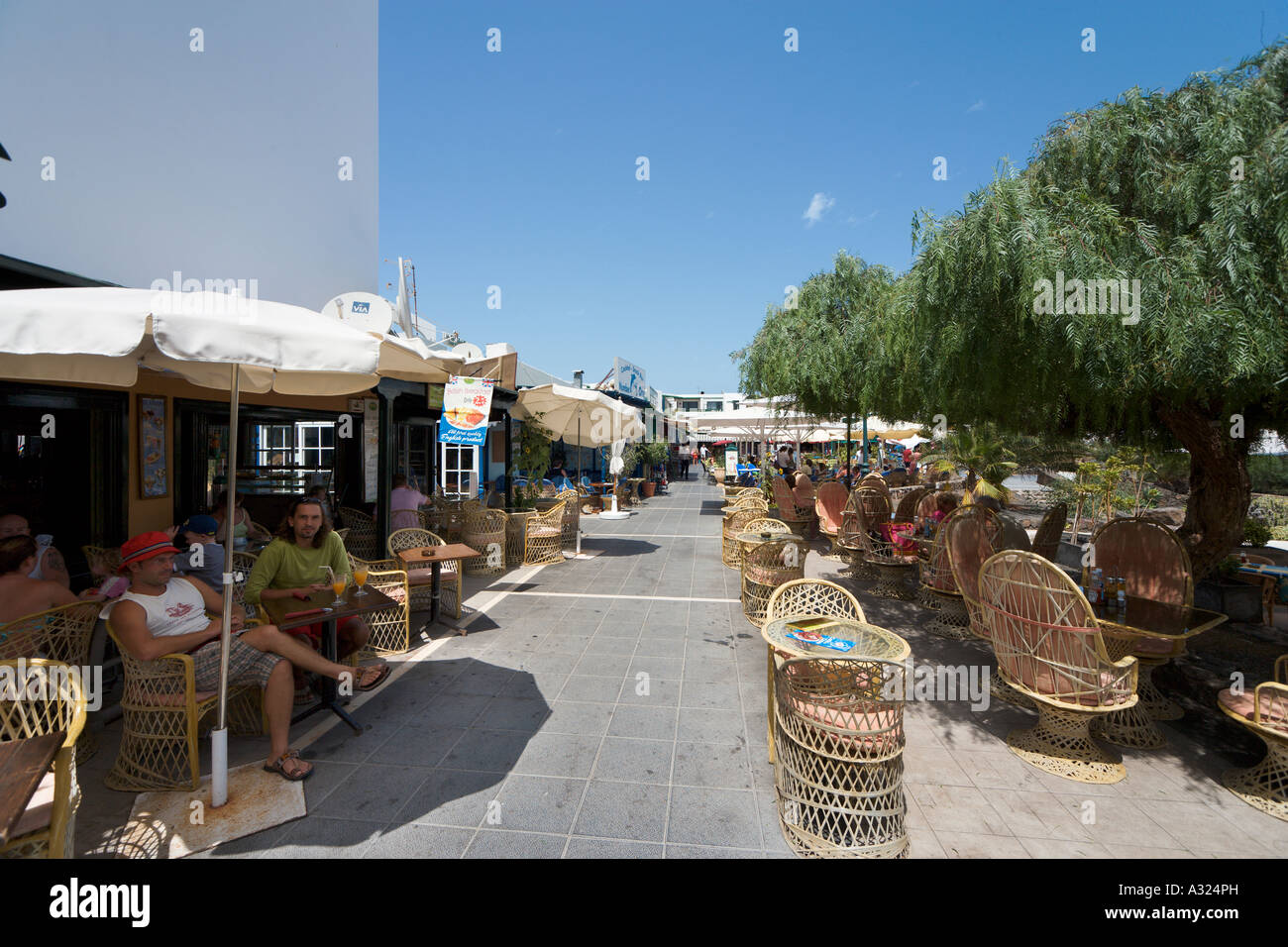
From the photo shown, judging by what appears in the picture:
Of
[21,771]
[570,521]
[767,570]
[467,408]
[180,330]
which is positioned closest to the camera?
[21,771]

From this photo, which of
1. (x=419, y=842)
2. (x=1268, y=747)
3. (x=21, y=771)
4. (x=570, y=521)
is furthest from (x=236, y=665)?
(x=570, y=521)

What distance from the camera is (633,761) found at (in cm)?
316

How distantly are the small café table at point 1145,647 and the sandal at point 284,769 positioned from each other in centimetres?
445

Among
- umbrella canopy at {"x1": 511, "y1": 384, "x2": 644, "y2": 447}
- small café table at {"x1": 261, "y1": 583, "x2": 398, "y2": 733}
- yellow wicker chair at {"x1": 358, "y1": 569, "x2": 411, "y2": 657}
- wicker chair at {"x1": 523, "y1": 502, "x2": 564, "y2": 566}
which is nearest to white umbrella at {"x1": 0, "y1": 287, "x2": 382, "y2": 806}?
small café table at {"x1": 261, "y1": 583, "x2": 398, "y2": 733}

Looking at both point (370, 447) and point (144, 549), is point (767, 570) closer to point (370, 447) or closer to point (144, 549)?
point (144, 549)

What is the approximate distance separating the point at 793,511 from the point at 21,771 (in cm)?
1065

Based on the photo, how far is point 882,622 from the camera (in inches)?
227

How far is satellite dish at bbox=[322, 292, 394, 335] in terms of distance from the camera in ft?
21.7

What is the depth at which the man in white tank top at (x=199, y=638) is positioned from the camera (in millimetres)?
2768

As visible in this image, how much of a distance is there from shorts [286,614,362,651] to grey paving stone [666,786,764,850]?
2394mm

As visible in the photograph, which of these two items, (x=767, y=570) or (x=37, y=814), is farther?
(x=767, y=570)

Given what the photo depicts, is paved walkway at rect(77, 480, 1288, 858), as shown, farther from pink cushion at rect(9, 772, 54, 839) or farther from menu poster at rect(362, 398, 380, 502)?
menu poster at rect(362, 398, 380, 502)
